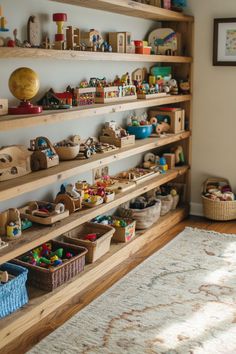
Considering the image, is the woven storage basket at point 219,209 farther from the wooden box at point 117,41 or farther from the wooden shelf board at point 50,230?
the wooden box at point 117,41

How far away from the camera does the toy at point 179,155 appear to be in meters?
4.49

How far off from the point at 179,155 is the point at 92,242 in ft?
5.44

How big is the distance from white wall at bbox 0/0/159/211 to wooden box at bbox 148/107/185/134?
43 centimetres

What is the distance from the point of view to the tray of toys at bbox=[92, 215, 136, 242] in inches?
140

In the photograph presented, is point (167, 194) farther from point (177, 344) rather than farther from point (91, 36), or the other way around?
point (177, 344)

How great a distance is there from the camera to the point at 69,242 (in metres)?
3.22

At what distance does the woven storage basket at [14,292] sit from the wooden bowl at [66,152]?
→ 73cm

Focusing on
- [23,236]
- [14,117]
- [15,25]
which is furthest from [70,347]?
[15,25]

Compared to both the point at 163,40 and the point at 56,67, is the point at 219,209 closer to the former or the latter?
the point at 163,40

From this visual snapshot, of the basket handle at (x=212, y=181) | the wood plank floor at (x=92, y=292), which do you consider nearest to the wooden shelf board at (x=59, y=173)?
the wood plank floor at (x=92, y=292)

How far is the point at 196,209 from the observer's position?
15.2 ft

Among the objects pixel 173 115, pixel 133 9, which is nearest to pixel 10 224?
pixel 133 9

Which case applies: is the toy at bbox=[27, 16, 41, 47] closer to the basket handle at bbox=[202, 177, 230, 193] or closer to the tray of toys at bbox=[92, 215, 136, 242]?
the tray of toys at bbox=[92, 215, 136, 242]

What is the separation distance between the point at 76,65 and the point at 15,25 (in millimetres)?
651
